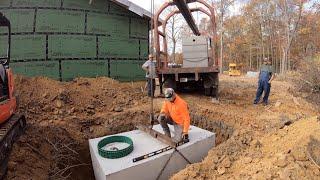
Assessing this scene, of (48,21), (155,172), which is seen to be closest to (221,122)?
(155,172)

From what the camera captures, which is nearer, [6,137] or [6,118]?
[6,137]

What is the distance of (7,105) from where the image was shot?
18.5 ft

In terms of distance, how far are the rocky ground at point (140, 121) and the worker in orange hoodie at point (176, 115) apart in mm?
761

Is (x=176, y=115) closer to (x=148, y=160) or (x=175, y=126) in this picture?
(x=175, y=126)

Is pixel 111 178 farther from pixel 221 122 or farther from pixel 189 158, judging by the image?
pixel 221 122

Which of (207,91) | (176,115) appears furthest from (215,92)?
(176,115)

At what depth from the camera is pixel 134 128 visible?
8766mm

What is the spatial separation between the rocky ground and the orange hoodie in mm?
791

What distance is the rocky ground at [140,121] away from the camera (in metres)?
4.95

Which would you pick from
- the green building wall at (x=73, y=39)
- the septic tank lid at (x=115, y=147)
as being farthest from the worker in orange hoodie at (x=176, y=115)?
the green building wall at (x=73, y=39)

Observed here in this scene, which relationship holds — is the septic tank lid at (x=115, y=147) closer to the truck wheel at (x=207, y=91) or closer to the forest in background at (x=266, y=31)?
the truck wheel at (x=207, y=91)

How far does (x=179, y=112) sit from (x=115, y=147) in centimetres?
154

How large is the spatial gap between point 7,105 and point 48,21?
5.76m

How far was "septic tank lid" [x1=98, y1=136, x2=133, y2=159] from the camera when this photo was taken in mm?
5785
